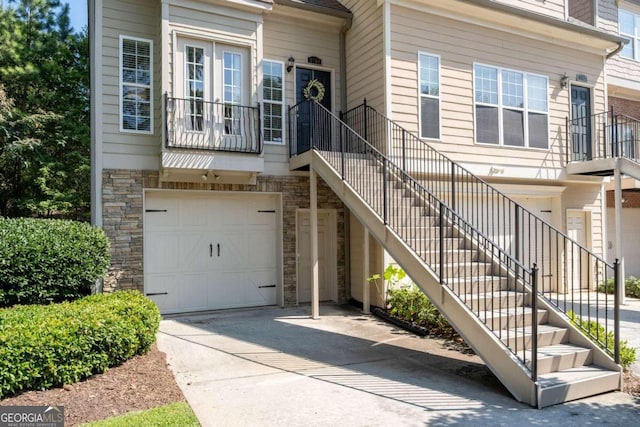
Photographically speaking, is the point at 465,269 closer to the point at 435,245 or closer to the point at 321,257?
the point at 435,245

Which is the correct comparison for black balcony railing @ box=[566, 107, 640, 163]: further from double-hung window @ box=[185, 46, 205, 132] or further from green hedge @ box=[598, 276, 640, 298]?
double-hung window @ box=[185, 46, 205, 132]

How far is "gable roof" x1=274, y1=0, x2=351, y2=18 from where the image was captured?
8.93 meters

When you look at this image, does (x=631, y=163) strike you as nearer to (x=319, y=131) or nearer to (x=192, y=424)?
(x=319, y=131)

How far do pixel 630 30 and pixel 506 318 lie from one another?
1265 centimetres

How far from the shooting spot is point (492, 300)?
5.53 metres

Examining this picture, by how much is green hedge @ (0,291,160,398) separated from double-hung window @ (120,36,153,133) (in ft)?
11.8

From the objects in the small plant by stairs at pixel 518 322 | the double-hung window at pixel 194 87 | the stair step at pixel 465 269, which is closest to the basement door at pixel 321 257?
the double-hung window at pixel 194 87

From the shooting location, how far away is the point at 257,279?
909 centimetres

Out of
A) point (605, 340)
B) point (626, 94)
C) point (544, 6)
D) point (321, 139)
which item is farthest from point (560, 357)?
point (626, 94)

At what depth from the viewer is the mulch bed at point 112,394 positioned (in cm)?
416

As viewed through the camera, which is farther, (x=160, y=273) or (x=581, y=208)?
(x=581, y=208)

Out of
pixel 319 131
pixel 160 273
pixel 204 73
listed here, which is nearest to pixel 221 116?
pixel 204 73

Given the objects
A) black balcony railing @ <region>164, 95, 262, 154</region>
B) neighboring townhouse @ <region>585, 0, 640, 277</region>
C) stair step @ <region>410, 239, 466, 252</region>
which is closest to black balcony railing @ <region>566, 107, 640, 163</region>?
neighboring townhouse @ <region>585, 0, 640, 277</region>

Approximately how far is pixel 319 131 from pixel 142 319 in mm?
5164
